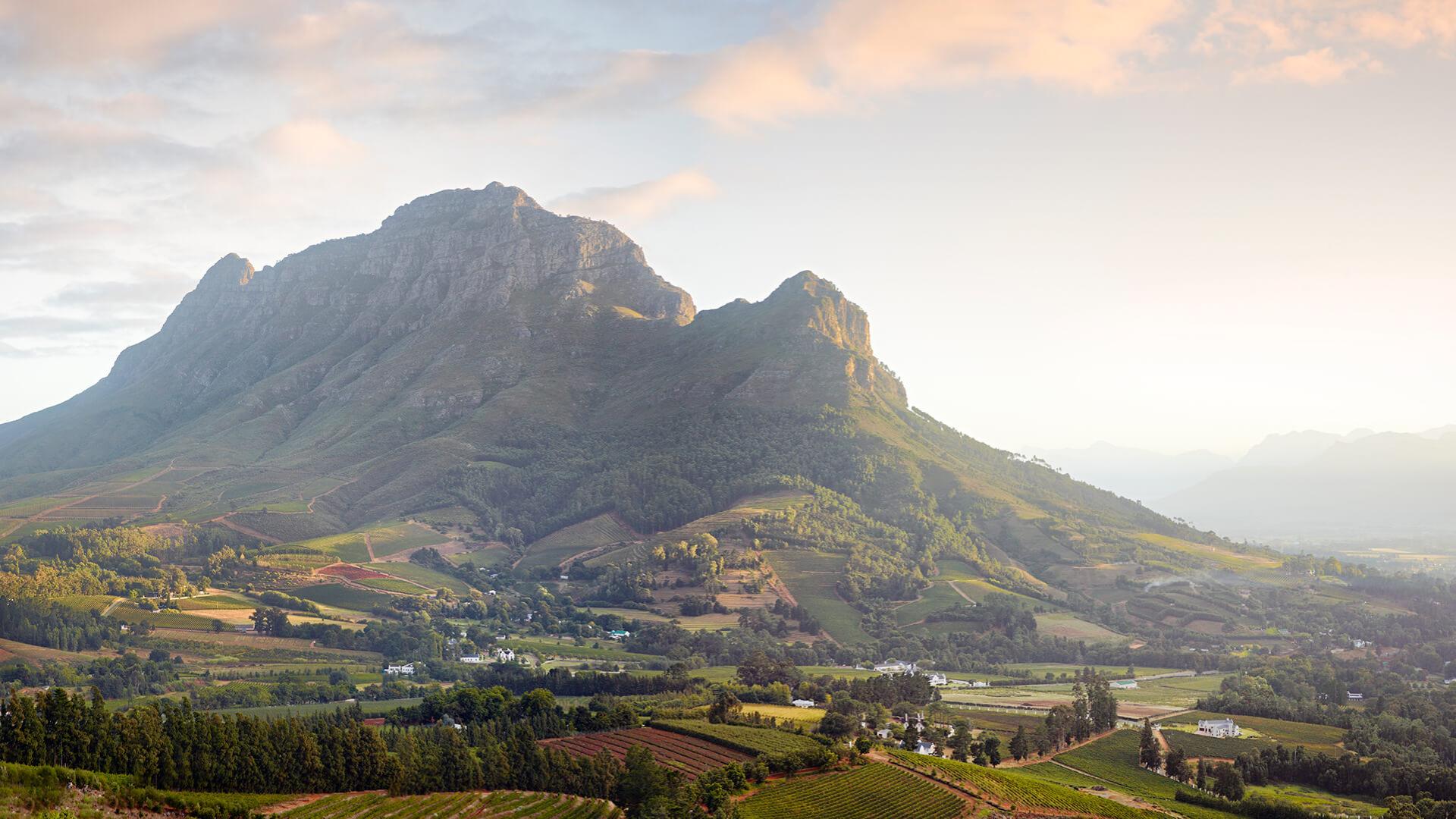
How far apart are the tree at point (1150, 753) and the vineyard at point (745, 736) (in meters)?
32.0

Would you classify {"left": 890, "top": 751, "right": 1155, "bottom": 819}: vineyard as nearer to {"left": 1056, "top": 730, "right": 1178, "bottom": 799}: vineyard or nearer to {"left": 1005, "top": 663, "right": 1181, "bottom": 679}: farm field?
{"left": 1056, "top": 730, "right": 1178, "bottom": 799}: vineyard

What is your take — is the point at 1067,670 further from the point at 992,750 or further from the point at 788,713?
the point at 992,750

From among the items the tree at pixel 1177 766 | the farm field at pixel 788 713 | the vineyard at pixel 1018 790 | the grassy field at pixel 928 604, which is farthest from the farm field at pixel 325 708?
the grassy field at pixel 928 604

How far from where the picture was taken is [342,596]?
184 meters

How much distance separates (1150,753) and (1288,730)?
20681mm

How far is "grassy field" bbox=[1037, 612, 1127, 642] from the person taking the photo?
177000 millimetres

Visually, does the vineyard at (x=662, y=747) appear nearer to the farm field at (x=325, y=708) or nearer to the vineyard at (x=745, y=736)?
the vineyard at (x=745, y=736)

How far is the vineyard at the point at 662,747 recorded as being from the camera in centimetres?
9444

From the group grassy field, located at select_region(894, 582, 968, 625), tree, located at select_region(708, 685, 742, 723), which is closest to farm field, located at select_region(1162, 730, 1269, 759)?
tree, located at select_region(708, 685, 742, 723)

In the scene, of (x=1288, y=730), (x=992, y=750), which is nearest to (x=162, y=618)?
(x=992, y=750)

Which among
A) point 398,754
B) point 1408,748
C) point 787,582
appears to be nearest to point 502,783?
point 398,754

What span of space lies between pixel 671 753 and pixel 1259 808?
4855cm

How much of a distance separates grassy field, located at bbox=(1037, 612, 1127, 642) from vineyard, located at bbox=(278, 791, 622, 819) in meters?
111

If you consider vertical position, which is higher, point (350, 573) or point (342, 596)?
point (350, 573)
